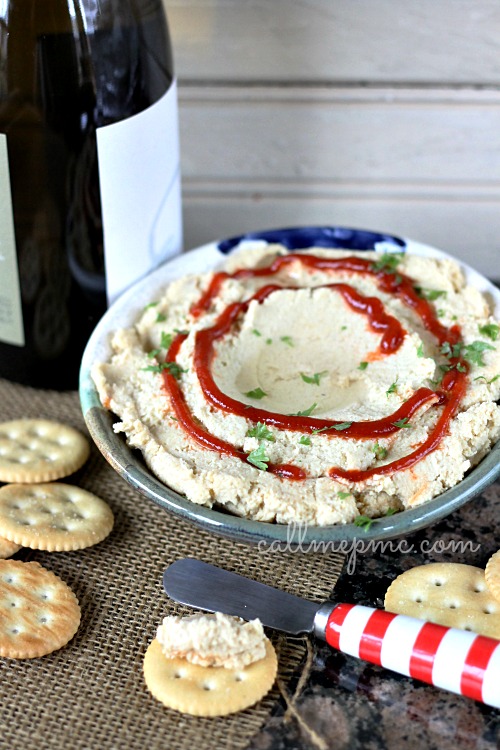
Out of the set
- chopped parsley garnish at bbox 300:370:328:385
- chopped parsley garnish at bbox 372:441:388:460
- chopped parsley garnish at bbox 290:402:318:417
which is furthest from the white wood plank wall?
chopped parsley garnish at bbox 372:441:388:460

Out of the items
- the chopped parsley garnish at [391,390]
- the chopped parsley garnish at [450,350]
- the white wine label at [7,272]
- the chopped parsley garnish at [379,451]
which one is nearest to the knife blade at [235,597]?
the chopped parsley garnish at [379,451]

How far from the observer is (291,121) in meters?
2.00

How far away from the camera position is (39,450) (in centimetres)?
154

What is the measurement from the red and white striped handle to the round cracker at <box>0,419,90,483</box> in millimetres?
553

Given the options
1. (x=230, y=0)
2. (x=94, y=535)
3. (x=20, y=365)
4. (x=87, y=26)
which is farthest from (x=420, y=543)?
(x=230, y=0)

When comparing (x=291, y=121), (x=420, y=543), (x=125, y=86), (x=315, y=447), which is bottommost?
(x=420, y=543)

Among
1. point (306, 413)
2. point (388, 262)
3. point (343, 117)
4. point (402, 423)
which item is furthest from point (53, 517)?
point (343, 117)

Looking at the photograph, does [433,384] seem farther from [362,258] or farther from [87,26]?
[87,26]

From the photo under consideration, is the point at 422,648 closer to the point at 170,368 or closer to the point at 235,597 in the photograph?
the point at 235,597

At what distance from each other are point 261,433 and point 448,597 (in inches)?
A: 13.9

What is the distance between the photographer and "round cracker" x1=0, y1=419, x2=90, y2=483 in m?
1.47

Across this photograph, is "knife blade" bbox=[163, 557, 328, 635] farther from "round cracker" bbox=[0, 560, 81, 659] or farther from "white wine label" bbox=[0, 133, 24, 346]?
"white wine label" bbox=[0, 133, 24, 346]

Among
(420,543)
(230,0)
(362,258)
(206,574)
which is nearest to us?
(206,574)

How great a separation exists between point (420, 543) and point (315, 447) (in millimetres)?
238
